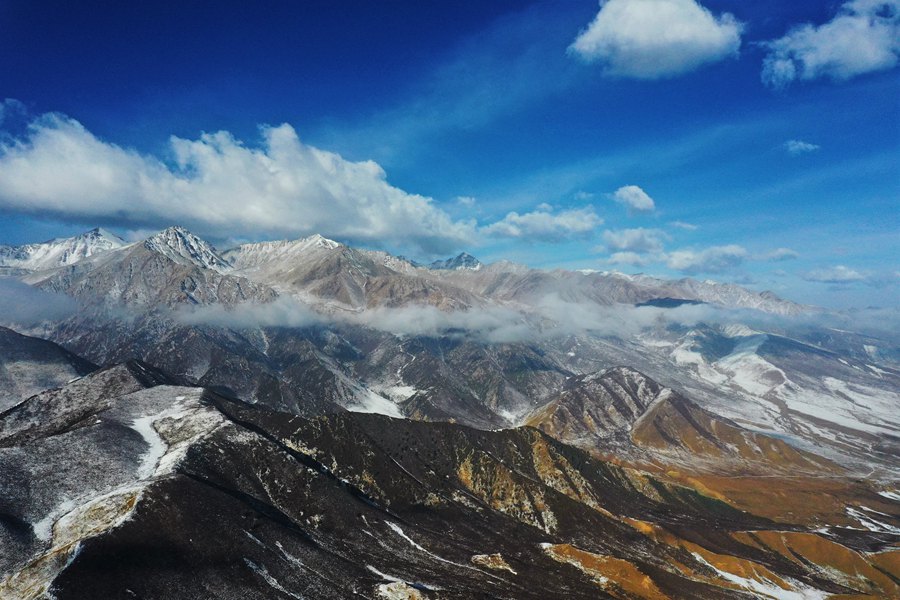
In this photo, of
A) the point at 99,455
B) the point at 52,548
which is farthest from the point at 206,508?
the point at 99,455

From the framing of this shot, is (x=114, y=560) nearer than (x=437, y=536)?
Yes

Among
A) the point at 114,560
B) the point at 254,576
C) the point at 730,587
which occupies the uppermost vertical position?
the point at 114,560

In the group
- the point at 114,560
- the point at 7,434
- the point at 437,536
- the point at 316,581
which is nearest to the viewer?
the point at 114,560

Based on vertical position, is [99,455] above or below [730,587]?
above

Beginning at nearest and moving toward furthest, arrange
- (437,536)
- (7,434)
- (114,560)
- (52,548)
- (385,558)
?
(114,560)
(52,548)
(385,558)
(437,536)
(7,434)

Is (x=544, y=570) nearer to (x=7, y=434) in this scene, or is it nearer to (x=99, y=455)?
(x=99, y=455)

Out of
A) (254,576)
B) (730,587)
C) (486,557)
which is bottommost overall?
(730,587)

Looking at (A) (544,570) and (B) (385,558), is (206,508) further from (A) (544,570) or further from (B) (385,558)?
(A) (544,570)

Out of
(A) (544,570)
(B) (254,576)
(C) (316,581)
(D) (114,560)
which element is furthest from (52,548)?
(A) (544,570)

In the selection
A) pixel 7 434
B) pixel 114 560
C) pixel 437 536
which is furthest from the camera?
pixel 7 434
